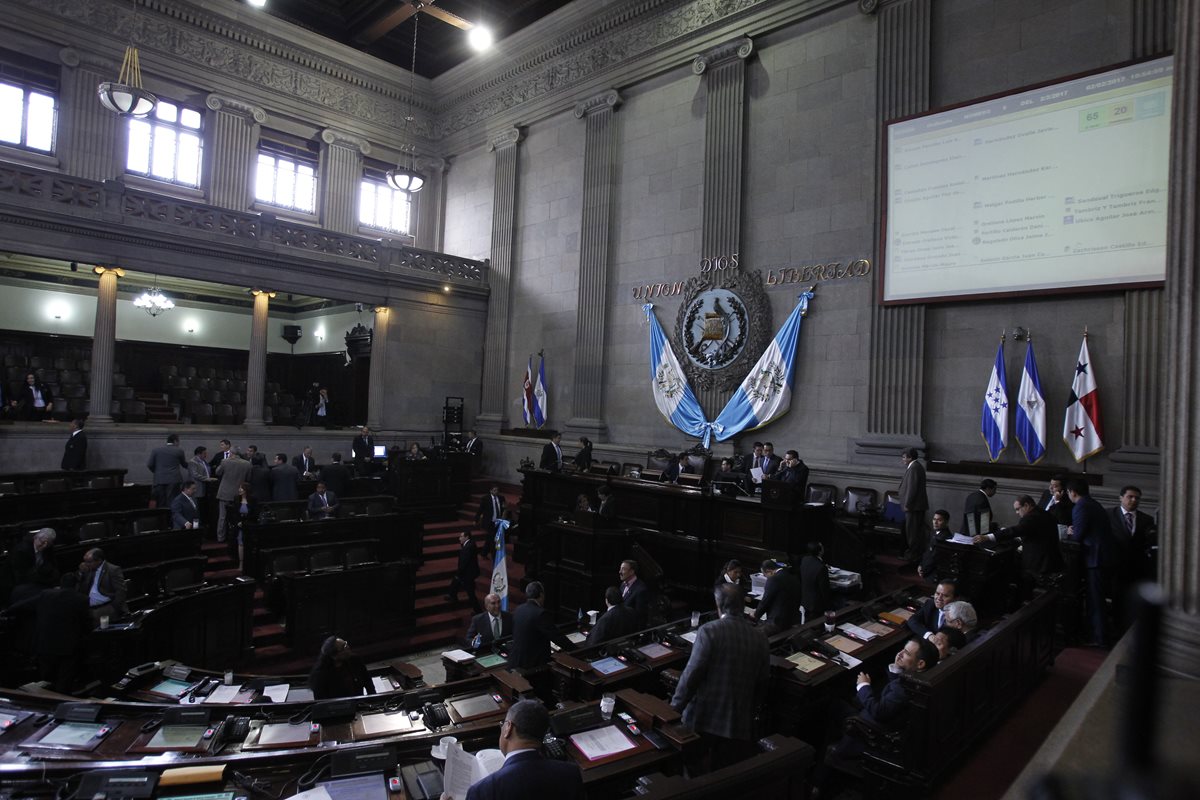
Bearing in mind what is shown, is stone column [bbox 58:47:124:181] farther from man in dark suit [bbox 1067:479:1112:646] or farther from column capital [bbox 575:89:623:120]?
man in dark suit [bbox 1067:479:1112:646]

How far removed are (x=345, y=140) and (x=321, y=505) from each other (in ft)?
41.4

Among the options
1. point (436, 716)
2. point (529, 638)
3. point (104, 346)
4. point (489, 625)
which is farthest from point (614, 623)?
point (104, 346)

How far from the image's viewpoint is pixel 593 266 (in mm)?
15852

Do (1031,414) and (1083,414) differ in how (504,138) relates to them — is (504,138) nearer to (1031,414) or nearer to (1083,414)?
(1031,414)

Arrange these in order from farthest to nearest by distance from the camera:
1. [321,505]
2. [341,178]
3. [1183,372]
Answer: [341,178]
[321,505]
[1183,372]

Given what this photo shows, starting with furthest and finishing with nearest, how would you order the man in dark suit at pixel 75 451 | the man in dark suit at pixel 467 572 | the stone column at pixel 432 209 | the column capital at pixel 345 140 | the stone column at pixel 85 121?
the stone column at pixel 432 209
the column capital at pixel 345 140
the stone column at pixel 85 121
the man in dark suit at pixel 75 451
the man in dark suit at pixel 467 572

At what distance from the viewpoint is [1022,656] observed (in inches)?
225

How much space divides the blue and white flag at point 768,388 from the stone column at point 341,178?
1218 cm

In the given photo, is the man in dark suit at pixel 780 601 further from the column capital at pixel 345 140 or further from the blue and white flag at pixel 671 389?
the column capital at pixel 345 140

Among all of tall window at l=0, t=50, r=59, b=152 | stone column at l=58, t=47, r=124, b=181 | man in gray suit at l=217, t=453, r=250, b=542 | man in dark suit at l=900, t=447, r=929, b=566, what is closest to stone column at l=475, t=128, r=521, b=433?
man in gray suit at l=217, t=453, r=250, b=542

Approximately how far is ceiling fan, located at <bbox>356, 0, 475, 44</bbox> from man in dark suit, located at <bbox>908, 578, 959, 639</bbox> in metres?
14.7

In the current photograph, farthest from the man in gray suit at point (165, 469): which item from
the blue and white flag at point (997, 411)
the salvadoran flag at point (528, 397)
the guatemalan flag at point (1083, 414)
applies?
the guatemalan flag at point (1083, 414)

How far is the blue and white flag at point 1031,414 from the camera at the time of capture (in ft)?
30.8

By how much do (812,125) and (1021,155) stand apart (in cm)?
372
